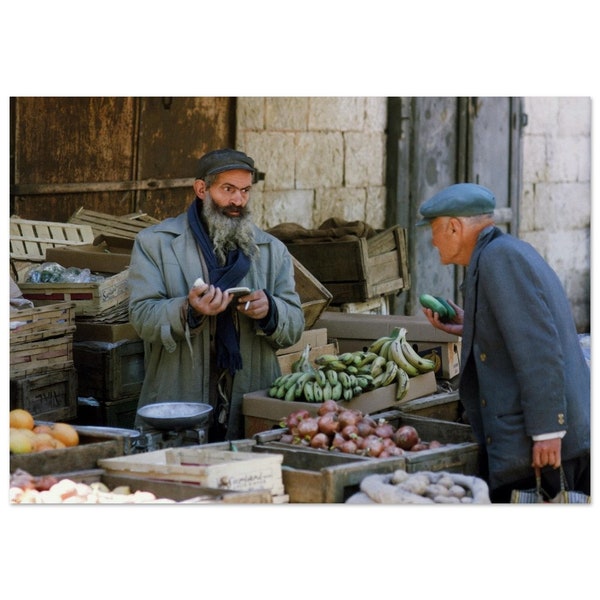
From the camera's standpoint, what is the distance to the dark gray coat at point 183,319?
551 cm

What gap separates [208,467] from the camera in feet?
14.8

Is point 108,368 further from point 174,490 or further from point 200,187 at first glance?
point 174,490

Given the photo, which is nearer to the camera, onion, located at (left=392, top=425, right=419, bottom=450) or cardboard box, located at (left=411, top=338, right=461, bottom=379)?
onion, located at (left=392, top=425, right=419, bottom=450)

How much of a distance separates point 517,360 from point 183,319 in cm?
166

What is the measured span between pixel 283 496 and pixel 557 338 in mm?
1356

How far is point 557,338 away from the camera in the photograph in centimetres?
474

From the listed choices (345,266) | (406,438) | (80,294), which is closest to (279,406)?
(406,438)

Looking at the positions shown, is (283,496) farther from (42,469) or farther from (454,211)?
(454,211)

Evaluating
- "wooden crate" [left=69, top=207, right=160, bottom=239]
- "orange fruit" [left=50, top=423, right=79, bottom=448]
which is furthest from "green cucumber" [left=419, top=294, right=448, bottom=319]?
"wooden crate" [left=69, top=207, right=160, bottom=239]

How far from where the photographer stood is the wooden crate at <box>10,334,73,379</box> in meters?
5.85

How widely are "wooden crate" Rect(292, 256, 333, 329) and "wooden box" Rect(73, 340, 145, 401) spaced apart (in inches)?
41.4

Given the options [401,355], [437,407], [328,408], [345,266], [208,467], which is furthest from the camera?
[345,266]

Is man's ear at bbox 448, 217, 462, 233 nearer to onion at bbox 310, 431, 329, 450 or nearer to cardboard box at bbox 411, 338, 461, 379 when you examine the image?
onion at bbox 310, 431, 329, 450

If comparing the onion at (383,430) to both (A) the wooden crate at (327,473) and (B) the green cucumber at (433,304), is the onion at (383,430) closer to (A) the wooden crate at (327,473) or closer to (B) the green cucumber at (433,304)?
(A) the wooden crate at (327,473)
